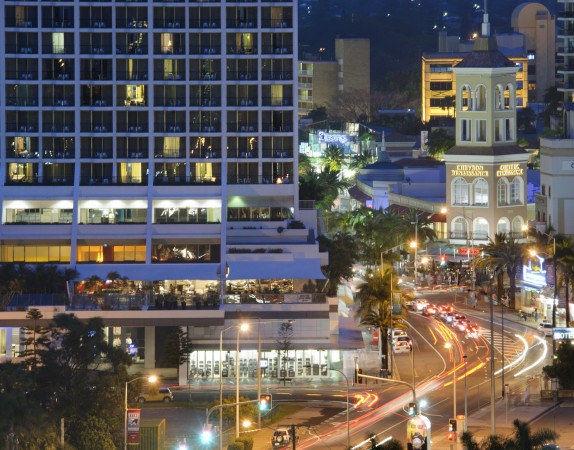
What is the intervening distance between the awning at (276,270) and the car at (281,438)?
1569 inches

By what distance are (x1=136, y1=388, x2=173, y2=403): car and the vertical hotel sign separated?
978 inches

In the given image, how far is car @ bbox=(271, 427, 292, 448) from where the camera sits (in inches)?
4906

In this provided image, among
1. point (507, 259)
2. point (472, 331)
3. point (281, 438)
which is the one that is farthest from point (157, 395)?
point (507, 259)

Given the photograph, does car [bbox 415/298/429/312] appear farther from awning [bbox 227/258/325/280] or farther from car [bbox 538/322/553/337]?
awning [bbox 227/258/325/280]

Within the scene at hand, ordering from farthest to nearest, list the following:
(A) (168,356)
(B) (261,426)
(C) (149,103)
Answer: (C) (149,103) → (A) (168,356) → (B) (261,426)

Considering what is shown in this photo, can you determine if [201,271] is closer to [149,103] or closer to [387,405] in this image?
[149,103]

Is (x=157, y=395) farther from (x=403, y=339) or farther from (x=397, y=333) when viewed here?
(x=397, y=333)

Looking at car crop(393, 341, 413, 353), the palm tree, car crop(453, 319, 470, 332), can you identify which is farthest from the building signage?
the palm tree

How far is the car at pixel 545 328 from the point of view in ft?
556

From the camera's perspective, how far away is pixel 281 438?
125 m

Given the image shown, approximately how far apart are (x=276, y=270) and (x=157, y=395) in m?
26.7

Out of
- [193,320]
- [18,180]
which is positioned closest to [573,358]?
[193,320]

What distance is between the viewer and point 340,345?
511 ft

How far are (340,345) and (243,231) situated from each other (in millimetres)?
26221
